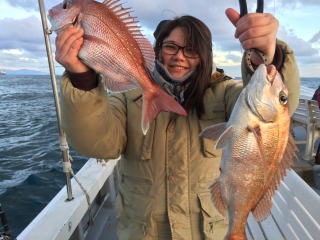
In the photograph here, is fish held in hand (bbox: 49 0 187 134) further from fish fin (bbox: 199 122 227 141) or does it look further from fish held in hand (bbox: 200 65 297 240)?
fish held in hand (bbox: 200 65 297 240)

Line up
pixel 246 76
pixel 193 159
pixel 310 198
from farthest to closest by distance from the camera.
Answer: pixel 310 198 < pixel 193 159 < pixel 246 76

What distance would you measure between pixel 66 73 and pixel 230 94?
1070 millimetres

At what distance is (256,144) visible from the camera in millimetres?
1441

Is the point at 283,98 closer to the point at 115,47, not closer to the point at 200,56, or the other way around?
the point at 200,56

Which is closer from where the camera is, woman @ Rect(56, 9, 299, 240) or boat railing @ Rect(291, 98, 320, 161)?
woman @ Rect(56, 9, 299, 240)

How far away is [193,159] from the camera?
187cm

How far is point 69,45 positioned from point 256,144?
101 centimetres

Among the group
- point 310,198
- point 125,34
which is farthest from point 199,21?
point 310,198

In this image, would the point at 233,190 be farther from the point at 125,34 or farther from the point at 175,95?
the point at 125,34

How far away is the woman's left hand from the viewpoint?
1256 millimetres

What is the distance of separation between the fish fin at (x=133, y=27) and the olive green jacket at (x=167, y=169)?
49 cm

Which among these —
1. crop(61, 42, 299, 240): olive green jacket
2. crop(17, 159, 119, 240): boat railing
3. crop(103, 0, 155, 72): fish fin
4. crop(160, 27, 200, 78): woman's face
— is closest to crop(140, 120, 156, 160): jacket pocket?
crop(61, 42, 299, 240): olive green jacket

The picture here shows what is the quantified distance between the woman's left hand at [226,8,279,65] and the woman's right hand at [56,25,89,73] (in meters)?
0.70

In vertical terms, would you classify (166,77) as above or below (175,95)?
above
